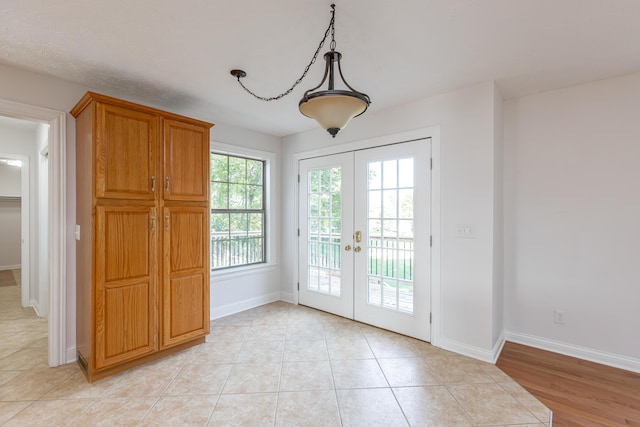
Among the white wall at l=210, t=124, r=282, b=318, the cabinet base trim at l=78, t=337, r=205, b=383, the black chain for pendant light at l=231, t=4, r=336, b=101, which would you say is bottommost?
the cabinet base trim at l=78, t=337, r=205, b=383

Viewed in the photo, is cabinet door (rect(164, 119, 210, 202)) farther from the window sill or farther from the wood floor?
the wood floor

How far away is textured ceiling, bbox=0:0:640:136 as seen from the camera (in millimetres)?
1681

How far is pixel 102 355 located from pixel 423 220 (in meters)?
2.96

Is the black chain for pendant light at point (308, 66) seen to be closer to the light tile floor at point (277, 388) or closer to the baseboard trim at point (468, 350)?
the light tile floor at point (277, 388)

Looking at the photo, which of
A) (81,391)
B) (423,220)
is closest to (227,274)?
(81,391)

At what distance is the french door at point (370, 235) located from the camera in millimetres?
3004

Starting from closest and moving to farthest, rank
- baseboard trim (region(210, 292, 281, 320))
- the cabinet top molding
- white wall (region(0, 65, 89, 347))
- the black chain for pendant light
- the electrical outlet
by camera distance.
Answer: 1. the black chain for pendant light
2. the cabinet top molding
3. white wall (region(0, 65, 89, 347))
4. the electrical outlet
5. baseboard trim (region(210, 292, 281, 320))

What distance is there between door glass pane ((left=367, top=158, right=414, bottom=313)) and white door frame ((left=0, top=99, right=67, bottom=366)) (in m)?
2.89

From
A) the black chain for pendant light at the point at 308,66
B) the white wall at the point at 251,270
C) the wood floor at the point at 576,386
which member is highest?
the black chain for pendant light at the point at 308,66

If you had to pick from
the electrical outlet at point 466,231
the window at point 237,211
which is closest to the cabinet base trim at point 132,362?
the window at point 237,211

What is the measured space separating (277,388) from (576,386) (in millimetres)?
2238

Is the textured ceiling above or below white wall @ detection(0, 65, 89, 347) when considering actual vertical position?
above

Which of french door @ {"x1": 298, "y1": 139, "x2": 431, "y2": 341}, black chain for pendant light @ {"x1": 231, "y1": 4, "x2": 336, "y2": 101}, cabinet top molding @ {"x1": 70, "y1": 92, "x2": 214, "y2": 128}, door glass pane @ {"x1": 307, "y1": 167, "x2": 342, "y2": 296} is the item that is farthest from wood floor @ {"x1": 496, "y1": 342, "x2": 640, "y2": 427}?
cabinet top molding @ {"x1": 70, "y1": 92, "x2": 214, "y2": 128}

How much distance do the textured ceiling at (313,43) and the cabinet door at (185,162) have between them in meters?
0.42
